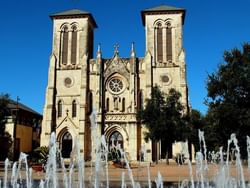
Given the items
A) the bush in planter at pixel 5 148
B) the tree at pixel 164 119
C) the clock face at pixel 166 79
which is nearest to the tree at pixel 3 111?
the bush in planter at pixel 5 148

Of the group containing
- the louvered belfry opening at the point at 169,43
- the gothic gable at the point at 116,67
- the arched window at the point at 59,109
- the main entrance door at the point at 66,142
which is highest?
the louvered belfry opening at the point at 169,43

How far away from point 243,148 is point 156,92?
61.5 feet

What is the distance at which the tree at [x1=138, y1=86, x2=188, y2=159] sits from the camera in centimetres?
3788

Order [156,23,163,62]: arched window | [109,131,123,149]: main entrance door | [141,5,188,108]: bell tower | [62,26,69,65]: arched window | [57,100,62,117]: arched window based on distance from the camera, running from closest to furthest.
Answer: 1. [109,131,123,149]: main entrance door
2. [141,5,188,108]: bell tower
3. [57,100,62,117]: arched window
4. [156,23,163,62]: arched window
5. [62,26,69,65]: arched window

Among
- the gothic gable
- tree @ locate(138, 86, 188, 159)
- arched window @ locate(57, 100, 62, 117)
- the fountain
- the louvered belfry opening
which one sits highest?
the louvered belfry opening

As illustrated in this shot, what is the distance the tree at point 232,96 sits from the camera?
20344 millimetres

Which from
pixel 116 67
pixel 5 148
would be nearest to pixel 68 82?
pixel 116 67

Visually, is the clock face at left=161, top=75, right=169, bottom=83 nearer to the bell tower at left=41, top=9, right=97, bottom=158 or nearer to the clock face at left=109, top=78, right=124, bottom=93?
the clock face at left=109, top=78, right=124, bottom=93

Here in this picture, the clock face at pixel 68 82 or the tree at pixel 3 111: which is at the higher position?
the clock face at pixel 68 82

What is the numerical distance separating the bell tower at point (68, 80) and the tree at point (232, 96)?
2843cm

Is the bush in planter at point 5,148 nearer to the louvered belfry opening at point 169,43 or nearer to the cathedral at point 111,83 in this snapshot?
the cathedral at point 111,83

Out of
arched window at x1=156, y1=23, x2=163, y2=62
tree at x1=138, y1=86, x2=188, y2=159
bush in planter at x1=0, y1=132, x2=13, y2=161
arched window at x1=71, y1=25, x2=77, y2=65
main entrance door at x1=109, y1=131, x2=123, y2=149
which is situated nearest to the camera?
tree at x1=138, y1=86, x2=188, y2=159

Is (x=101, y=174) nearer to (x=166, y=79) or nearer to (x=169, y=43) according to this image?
(x=166, y=79)

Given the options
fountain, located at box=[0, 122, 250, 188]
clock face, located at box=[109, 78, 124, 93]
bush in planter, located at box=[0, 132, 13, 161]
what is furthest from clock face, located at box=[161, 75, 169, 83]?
fountain, located at box=[0, 122, 250, 188]
